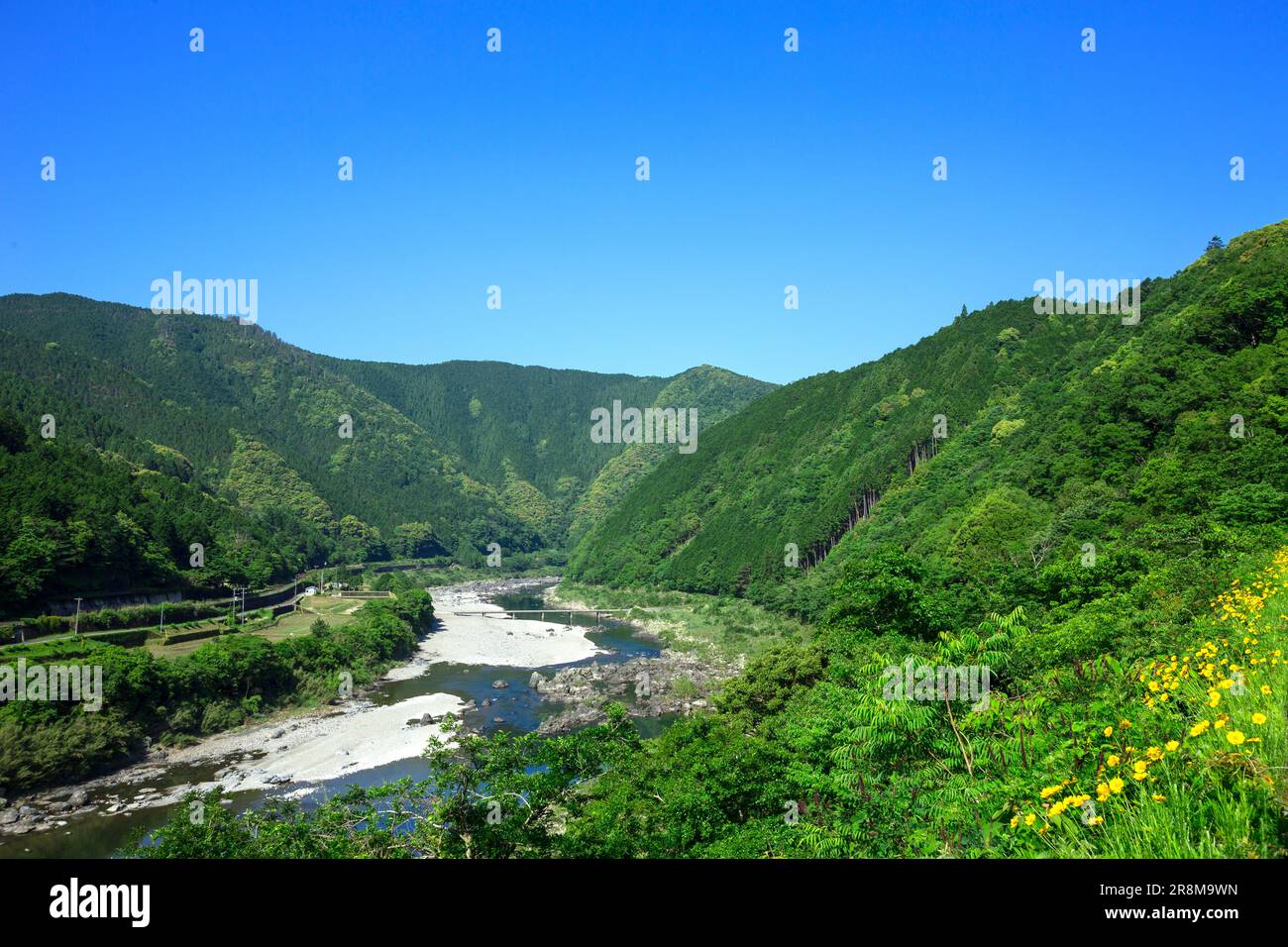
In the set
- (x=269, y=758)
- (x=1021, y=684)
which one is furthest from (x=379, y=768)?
(x=1021, y=684)

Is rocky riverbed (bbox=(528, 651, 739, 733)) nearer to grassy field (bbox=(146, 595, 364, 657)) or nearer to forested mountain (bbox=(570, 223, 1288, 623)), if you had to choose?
forested mountain (bbox=(570, 223, 1288, 623))

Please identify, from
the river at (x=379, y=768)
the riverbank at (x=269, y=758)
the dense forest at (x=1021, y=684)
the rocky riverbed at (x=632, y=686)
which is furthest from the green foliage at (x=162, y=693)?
the rocky riverbed at (x=632, y=686)

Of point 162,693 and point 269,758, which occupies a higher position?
point 162,693

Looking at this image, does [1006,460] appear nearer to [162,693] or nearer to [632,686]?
[632,686]

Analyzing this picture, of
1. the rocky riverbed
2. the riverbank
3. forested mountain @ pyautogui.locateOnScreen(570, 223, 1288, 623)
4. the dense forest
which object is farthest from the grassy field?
forested mountain @ pyautogui.locateOnScreen(570, 223, 1288, 623)

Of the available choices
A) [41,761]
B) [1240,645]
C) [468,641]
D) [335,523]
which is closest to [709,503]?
[468,641]

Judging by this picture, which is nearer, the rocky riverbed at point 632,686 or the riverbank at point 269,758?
the riverbank at point 269,758

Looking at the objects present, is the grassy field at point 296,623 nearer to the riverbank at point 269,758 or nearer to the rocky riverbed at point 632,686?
the riverbank at point 269,758
